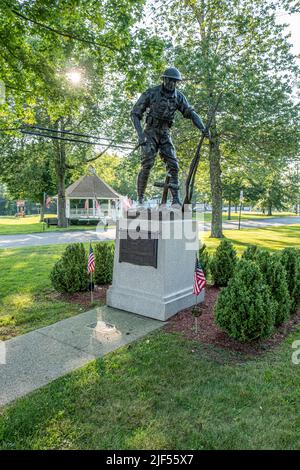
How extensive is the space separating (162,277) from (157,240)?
2.10 feet

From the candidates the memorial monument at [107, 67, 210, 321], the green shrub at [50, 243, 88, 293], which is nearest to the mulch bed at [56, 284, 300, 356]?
the memorial monument at [107, 67, 210, 321]

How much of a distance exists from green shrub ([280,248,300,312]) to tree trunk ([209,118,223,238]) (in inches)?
401

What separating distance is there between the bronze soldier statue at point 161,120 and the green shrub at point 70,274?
6.67ft

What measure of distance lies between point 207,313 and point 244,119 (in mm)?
10858

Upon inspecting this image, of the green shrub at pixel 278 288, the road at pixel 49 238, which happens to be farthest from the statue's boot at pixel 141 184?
the road at pixel 49 238

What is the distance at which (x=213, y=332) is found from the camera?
4.75 meters

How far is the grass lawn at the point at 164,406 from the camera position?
2590 millimetres

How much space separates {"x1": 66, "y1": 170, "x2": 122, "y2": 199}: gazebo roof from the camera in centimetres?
3438

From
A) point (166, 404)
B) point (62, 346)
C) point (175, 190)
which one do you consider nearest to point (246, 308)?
point (166, 404)

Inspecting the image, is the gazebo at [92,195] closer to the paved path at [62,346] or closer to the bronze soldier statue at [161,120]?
the bronze soldier statue at [161,120]
